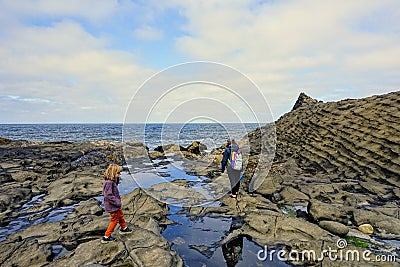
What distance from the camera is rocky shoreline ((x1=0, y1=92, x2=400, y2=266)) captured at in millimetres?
6668

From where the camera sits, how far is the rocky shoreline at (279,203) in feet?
21.9

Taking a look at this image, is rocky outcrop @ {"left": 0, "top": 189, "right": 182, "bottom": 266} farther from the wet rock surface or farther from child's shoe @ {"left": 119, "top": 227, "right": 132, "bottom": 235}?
the wet rock surface

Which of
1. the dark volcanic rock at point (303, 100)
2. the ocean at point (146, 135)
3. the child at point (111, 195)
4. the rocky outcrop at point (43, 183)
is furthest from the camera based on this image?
the ocean at point (146, 135)

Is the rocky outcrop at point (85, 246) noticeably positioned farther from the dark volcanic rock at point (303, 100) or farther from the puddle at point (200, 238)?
the dark volcanic rock at point (303, 100)

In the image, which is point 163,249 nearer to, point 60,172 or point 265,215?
point 265,215

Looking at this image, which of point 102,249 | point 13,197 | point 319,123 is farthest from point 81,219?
point 319,123

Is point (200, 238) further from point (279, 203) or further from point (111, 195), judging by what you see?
point (279, 203)

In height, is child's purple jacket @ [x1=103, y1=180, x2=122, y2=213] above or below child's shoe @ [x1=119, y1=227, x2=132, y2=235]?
above

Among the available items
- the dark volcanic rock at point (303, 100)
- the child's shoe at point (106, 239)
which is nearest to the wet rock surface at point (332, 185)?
the child's shoe at point (106, 239)

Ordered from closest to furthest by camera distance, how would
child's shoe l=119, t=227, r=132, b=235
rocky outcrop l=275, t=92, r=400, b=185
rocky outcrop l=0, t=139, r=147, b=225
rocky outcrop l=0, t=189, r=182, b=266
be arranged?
1. rocky outcrop l=0, t=189, r=182, b=266
2. child's shoe l=119, t=227, r=132, b=235
3. rocky outcrop l=0, t=139, r=147, b=225
4. rocky outcrop l=275, t=92, r=400, b=185

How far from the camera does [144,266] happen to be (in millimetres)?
5922

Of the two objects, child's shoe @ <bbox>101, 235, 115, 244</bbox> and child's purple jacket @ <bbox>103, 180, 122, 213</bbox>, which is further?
child's purple jacket @ <bbox>103, 180, 122, 213</bbox>

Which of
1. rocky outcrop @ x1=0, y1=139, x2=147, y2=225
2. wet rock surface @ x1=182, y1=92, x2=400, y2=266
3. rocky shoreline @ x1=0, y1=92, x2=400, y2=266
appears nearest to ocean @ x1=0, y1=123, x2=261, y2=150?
wet rock surface @ x1=182, y1=92, x2=400, y2=266

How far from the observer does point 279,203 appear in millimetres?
11570
